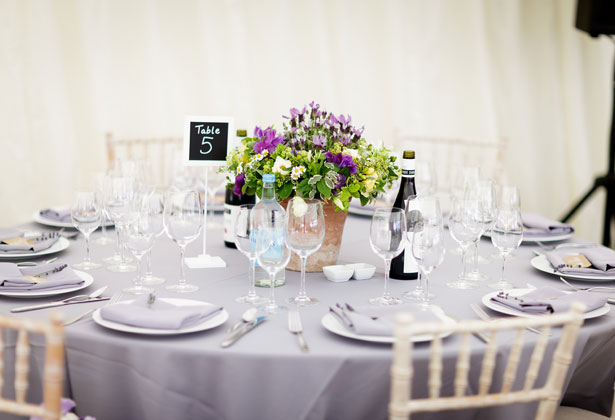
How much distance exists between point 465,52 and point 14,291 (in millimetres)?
3561

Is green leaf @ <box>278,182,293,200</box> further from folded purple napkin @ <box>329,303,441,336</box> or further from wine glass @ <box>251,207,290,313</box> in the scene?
folded purple napkin @ <box>329,303,441,336</box>

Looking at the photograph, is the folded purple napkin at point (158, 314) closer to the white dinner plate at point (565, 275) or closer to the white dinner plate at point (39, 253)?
the white dinner plate at point (39, 253)

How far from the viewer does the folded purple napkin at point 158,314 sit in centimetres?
131

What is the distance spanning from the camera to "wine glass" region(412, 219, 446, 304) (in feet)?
4.97

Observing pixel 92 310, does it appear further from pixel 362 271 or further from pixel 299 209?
pixel 362 271

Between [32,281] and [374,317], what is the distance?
784 millimetres

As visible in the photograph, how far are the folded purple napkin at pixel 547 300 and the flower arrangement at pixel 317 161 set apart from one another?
0.45 meters

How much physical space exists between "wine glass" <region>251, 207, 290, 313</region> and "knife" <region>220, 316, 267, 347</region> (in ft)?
0.25

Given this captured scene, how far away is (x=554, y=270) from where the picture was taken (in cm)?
186

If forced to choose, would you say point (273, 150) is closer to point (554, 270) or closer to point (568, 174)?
point (554, 270)

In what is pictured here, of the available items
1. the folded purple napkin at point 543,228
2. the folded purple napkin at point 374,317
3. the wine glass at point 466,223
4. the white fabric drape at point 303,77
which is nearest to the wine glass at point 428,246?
the folded purple napkin at point 374,317

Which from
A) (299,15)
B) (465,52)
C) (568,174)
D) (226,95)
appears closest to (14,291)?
(226,95)

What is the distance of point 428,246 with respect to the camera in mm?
1519

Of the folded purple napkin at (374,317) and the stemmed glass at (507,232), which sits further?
the stemmed glass at (507,232)
